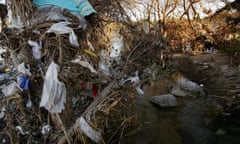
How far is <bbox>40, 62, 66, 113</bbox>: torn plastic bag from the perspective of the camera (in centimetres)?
221

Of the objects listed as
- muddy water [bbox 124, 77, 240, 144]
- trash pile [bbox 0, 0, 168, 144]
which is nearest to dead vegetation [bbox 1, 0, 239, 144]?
trash pile [bbox 0, 0, 168, 144]

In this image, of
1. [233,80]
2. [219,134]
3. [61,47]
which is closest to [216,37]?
[233,80]

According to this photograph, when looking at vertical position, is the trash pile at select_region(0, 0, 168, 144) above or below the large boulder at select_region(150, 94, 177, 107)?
above

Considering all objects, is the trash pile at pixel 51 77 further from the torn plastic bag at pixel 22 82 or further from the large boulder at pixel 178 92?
the large boulder at pixel 178 92

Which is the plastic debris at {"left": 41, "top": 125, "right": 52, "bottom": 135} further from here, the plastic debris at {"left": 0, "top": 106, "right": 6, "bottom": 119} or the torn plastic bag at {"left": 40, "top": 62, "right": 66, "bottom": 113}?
the plastic debris at {"left": 0, "top": 106, "right": 6, "bottom": 119}

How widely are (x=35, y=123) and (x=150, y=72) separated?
2.27 metres

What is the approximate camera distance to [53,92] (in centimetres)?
224

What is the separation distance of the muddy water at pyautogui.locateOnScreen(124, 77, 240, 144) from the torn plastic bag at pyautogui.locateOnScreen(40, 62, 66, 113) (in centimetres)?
177

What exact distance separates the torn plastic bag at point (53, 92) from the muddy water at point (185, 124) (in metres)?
1.77

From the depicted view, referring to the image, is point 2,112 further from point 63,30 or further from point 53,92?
point 63,30

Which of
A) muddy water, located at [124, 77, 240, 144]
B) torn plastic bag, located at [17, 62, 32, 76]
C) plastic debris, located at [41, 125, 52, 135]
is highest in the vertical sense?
torn plastic bag, located at [17, 62, 32, 76]

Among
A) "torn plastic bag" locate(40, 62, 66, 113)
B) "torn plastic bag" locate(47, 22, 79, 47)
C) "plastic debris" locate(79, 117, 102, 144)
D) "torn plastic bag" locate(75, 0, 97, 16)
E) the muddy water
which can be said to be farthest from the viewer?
the muddy water

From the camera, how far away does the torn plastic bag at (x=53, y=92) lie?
7.25 ft

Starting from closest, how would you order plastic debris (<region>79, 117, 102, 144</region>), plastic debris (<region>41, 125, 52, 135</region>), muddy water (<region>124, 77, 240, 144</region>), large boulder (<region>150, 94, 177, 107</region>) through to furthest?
plastic debris (<region>79, 117, 102, 144</region>), plastic debris (<region>41, 125, 52, 135</region>), muddy water (<region>124, 77, 240, 144</region>), large boulder (<region>150, 94, 177, 107</region>)
